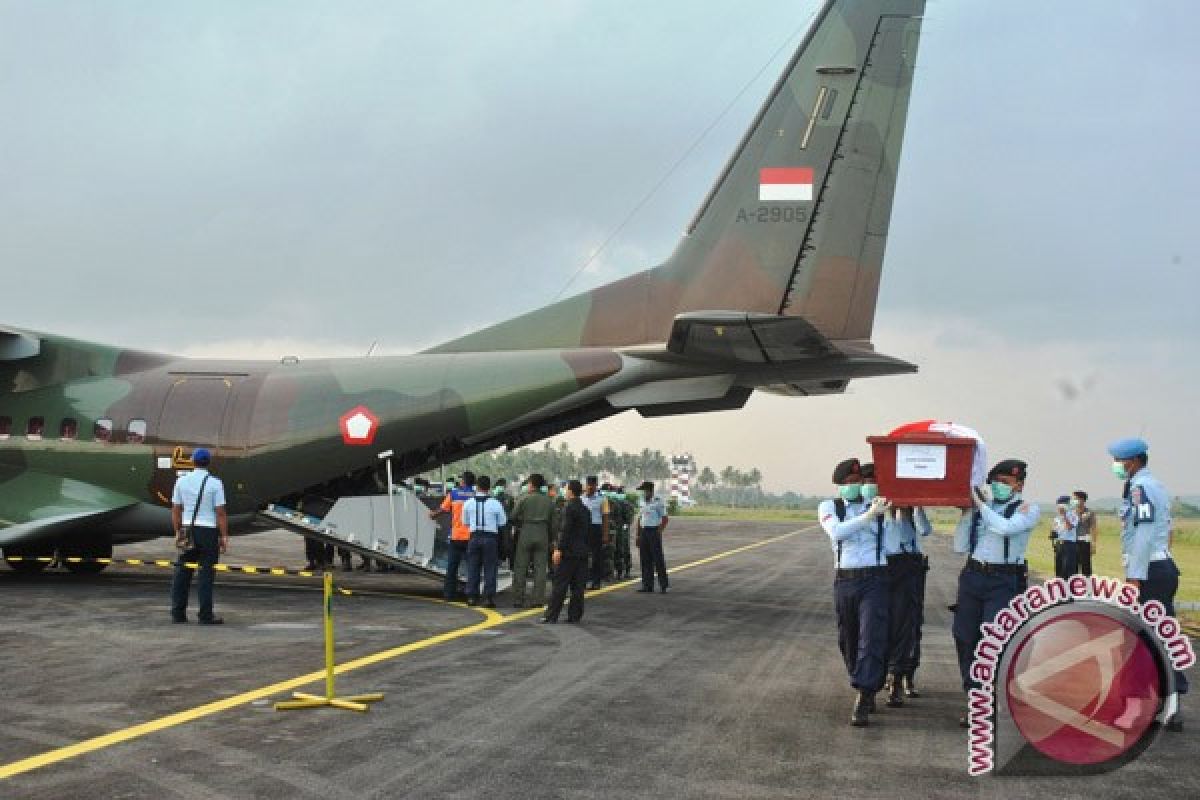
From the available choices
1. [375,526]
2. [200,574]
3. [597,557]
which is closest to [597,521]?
[597,557]

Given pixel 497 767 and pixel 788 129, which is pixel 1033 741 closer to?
pixel 497 767

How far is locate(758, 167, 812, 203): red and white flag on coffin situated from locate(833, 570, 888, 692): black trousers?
809 cm

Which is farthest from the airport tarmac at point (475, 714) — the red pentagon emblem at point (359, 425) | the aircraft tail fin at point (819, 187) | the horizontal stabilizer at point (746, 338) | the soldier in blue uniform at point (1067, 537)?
the soldier in blue uniform at point (1067, 537)

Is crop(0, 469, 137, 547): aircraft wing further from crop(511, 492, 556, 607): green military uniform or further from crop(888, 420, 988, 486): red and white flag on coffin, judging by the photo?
crop(888, 420, 988, 486): red and white flag on coffin

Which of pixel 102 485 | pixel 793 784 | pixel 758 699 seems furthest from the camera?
pixel 102 485

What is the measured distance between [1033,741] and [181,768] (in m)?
5.63

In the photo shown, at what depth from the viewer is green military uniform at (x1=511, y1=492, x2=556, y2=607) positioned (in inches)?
629

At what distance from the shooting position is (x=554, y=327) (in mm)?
17203

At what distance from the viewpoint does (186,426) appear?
58.4 feet

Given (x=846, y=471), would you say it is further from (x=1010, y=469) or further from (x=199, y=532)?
(x=199, y=532)

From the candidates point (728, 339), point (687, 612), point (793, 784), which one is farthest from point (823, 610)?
point (793, 784)

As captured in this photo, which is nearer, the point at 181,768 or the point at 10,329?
the point at 181,768

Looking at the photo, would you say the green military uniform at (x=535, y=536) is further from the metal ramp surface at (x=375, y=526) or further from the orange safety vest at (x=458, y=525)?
the metal ramp surface at (x=375, y=526)

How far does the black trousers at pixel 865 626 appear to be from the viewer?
27.5ft
